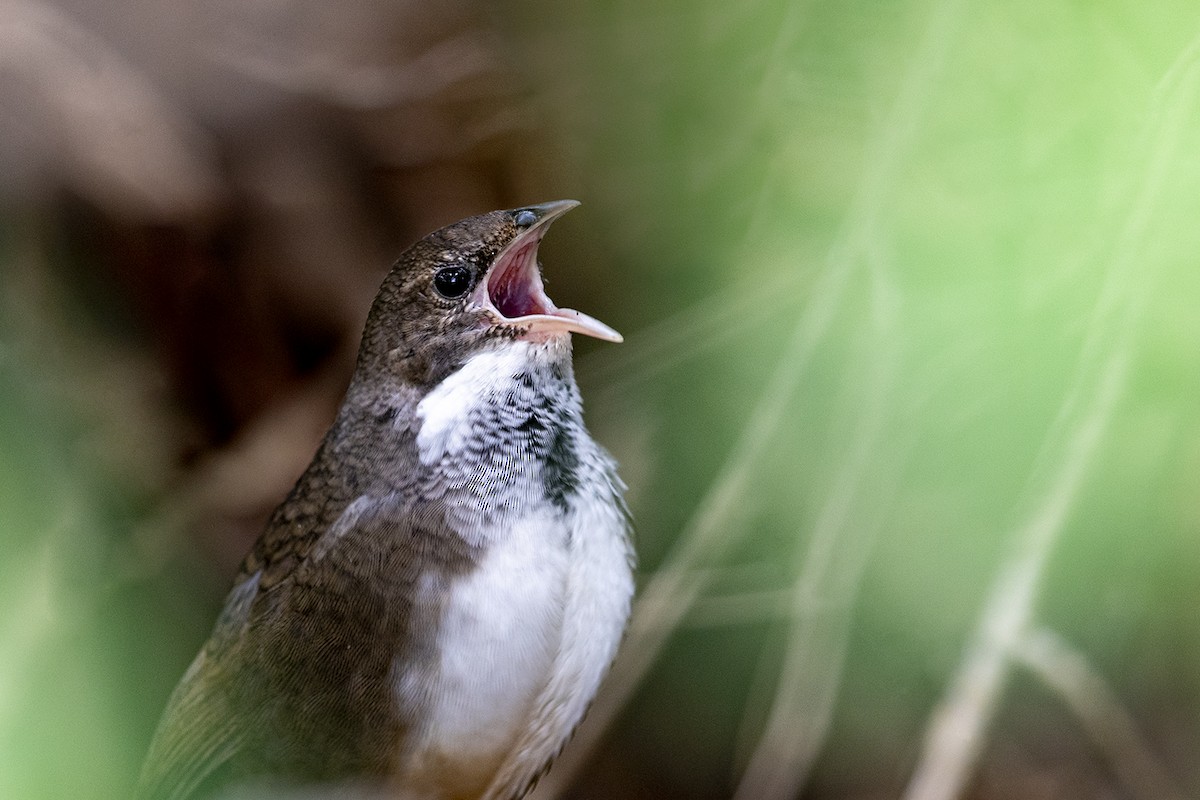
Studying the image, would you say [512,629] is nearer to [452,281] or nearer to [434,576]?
[434,576]

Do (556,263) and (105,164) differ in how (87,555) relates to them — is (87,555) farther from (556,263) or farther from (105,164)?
(556,263)

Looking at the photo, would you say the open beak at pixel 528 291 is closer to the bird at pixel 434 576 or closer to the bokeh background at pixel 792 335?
the bird at pixel 434 576

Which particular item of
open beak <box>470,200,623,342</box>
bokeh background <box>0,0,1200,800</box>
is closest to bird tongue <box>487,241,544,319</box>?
open beak <box>470,200,623,342</box>

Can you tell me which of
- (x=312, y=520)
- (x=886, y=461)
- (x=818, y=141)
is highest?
(x=818, y=141)

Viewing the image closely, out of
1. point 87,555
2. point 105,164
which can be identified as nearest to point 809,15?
point 105,164

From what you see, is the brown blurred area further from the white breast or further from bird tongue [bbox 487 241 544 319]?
the white breast

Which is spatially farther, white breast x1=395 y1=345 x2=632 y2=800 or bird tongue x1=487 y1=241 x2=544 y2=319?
bird tongue x1=487 y1=241 x2=544 y2=319
